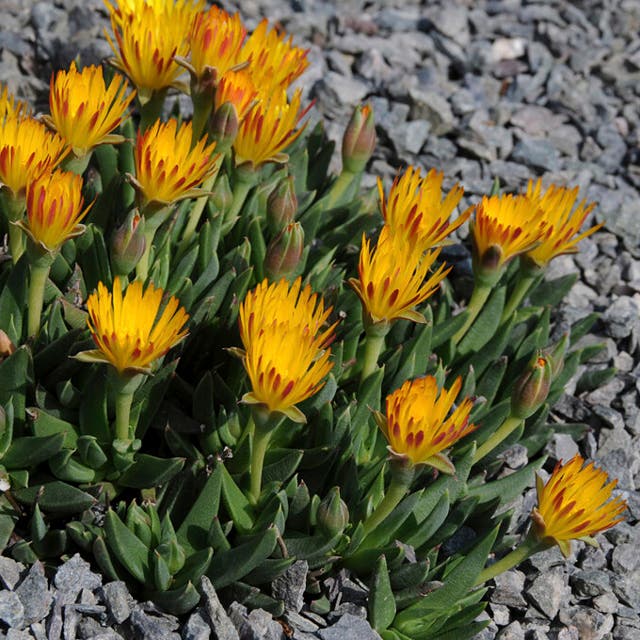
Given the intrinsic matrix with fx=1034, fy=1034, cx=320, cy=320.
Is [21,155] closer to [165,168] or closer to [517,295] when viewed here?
[165,168]

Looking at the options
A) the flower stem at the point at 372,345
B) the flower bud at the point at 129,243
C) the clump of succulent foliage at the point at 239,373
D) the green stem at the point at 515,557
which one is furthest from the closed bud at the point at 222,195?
the green stem at the point at 515,557

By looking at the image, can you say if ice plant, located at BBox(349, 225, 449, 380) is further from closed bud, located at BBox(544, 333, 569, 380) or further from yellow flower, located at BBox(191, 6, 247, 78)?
yellow flower, located at BBox(191, 6, 247, 78)

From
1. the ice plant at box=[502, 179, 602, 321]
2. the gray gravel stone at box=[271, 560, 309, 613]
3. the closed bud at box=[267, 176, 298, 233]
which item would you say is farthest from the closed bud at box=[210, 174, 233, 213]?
the gray gravel stone at box=[271, 560, 309, 613]

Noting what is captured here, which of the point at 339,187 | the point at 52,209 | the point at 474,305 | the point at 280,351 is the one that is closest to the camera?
the point at 280,351

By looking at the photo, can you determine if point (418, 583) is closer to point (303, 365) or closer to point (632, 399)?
point (303, 365)

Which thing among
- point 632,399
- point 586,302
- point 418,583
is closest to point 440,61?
point 586,302

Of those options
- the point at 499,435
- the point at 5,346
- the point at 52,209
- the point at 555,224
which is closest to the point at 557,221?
the point at 555,224

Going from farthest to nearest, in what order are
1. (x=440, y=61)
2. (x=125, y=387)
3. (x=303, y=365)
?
(x=440, y=61)
(x=125, y=387)
(x=303, y=365)

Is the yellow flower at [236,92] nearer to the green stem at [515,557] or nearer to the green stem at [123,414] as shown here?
the green stem at [123,414]
